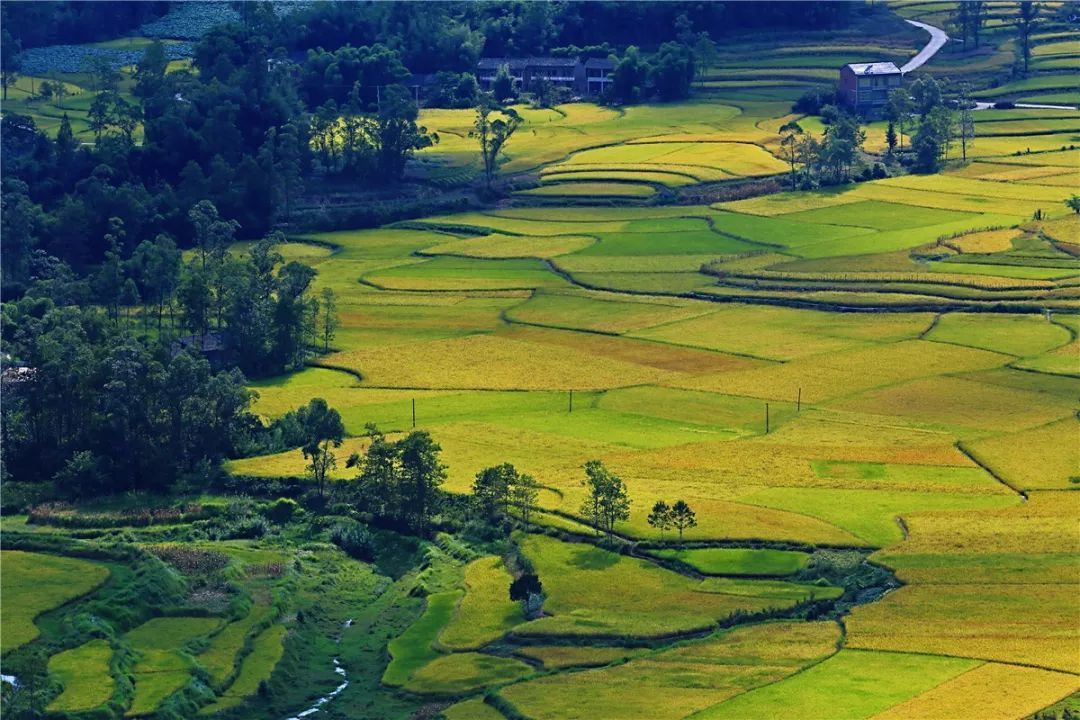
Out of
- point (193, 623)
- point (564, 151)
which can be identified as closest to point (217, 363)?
point (193, 623)

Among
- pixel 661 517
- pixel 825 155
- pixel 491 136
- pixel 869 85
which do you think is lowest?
pixel 661 517

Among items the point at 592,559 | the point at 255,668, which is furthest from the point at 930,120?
the point at 255,668

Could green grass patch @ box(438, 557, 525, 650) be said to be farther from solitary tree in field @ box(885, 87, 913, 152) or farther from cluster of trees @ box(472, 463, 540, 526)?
solitary tree in field @ box(885, 87, 913, 152)

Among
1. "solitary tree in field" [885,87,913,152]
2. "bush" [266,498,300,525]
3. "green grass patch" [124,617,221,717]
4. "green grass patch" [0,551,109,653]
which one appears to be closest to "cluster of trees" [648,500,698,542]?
"bush" [266,498,300,525]

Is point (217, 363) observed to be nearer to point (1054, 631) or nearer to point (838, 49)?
point (1054, 631)

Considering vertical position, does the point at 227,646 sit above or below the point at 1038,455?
below

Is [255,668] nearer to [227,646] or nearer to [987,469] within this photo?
[227,646]

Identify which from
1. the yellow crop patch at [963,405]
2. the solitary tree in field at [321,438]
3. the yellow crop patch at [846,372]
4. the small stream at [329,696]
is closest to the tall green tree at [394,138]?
the yellow crop patch at [846,372]

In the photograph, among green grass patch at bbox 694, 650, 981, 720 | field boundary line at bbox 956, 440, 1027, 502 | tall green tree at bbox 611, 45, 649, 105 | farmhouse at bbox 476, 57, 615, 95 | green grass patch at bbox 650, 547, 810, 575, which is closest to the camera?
green grass patch at bbox 694, 650, 981, 720

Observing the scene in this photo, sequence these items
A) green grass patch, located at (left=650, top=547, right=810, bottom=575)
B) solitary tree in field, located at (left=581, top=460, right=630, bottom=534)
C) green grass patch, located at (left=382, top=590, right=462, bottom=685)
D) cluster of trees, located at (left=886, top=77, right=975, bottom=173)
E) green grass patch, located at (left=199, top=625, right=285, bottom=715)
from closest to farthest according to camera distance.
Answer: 1. green grass patch, located at (left=199, top=625, right=285, bottom=715)
2. green grass patch, located at (left=382, top=590, right=462, bottom=685)
3. green grass patch, located at (left=650, top=547, right=810, bottom=575)
4. solitary tree in field, located at (left=581, top=460, right=630, bottom=534)
5. cluster of trees, located at (left=886, top=77, right=975, bottom=173)
